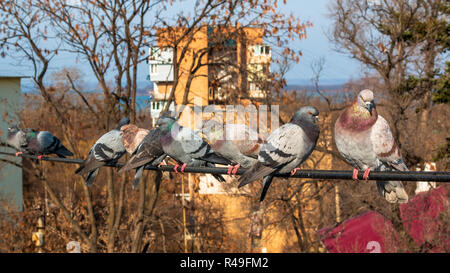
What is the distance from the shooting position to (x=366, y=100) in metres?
4.67

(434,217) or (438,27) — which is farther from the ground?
(438,27)

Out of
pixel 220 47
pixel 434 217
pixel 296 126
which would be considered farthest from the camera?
pixel 434 217

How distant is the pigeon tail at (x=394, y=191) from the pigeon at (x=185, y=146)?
163 centimetres

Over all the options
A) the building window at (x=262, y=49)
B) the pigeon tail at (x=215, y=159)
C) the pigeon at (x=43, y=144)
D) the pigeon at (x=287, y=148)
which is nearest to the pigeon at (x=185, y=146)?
the pigeon tail at (x=215, y=159)

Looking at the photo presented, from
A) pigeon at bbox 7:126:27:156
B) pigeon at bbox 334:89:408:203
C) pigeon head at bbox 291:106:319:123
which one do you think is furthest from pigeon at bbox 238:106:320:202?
A: pigeon at bbox 7:126:27:156

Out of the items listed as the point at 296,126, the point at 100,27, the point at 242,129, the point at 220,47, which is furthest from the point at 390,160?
the point at 100,27

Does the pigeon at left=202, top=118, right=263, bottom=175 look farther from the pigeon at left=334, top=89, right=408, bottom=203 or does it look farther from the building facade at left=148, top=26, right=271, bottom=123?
the building facade at left=148, top=26, right=271, bottom=123

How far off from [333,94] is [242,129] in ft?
52.5

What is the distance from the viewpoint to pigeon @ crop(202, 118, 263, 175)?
5.60m

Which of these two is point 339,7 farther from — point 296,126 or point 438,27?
point 296,126

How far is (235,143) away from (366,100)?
1515 millimetres

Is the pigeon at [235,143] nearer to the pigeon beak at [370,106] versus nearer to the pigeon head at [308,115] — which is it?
the pigeon head at [308,115]
